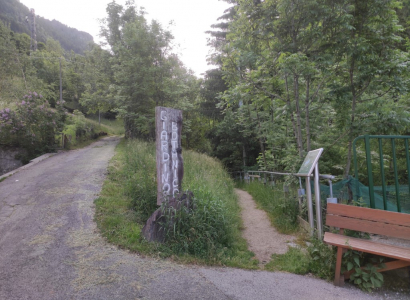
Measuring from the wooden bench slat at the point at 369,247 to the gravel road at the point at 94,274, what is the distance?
1.74 ft

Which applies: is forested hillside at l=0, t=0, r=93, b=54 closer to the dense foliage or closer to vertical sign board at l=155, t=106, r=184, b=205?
the dense foliage

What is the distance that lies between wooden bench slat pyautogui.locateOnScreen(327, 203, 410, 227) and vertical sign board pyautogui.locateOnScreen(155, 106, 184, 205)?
2.58 metres

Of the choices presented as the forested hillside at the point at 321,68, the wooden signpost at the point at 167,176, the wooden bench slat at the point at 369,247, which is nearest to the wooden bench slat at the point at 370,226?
the wooden bench slat at the point at 369,247

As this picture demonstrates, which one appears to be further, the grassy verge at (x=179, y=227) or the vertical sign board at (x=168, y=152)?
the vertical sign board at (x=168, y=152)

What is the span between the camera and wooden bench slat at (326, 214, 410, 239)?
322cm

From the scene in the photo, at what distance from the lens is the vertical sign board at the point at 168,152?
186 inches

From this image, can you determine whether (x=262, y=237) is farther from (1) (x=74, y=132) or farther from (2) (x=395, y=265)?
(1) (x=74, y=132)

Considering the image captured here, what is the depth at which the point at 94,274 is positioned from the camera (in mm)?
3381

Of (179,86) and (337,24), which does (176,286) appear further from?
(179,86)

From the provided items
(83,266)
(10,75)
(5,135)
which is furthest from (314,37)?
(10,75)

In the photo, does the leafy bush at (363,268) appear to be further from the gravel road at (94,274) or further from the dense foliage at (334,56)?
the dense foliage at (334,56)

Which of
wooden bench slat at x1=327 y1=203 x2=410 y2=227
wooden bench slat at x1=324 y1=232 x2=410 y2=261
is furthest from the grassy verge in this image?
wooden bench slat at x1=327 y1=203 x2=410 y2=227

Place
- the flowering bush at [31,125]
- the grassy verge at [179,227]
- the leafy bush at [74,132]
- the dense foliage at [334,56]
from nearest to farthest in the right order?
the grassy verge at [179,227], the dense foliage at [334,56], the flowering bush at [31,125], the leafy bush at [74,132]

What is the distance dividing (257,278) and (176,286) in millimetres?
1113
